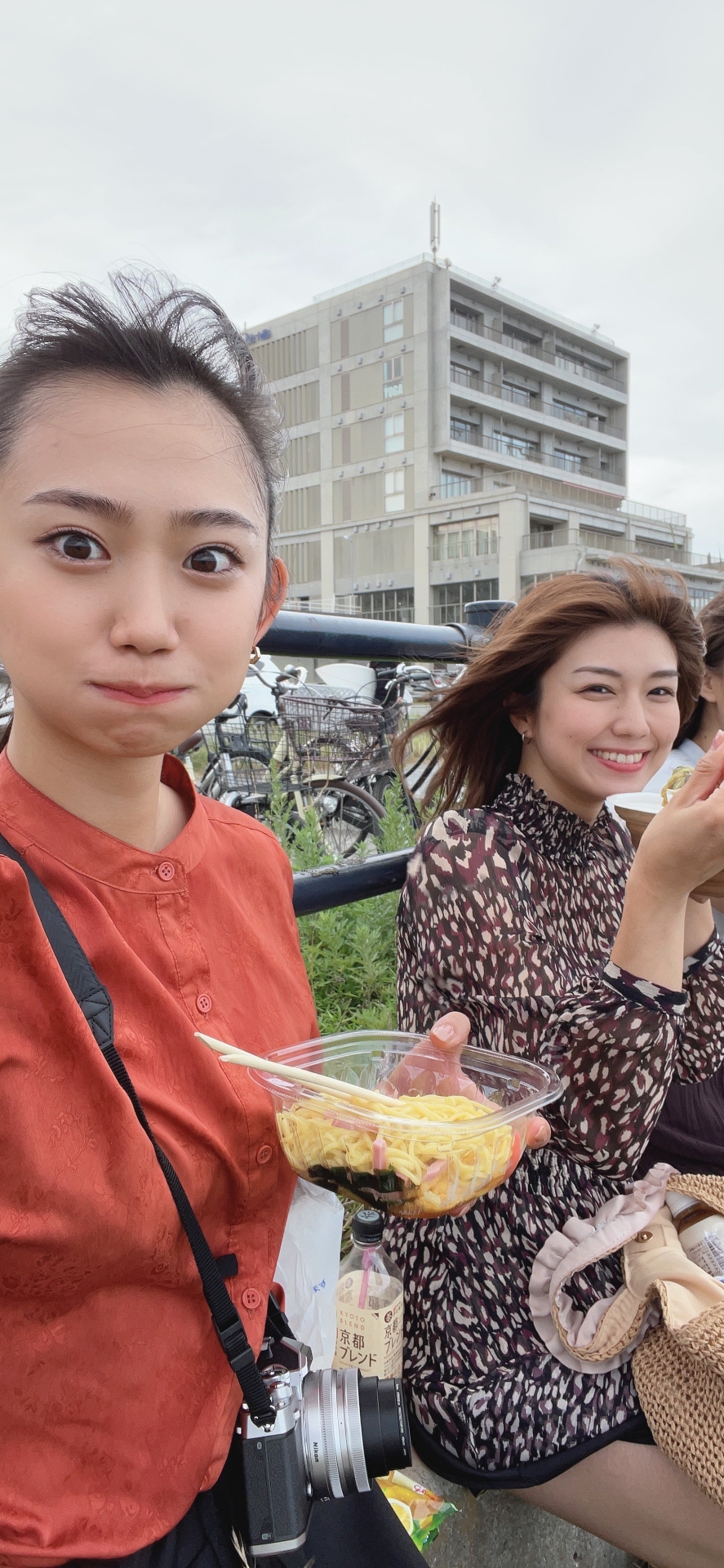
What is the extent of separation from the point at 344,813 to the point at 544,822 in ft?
13.9

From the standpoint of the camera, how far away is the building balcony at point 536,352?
68.1m

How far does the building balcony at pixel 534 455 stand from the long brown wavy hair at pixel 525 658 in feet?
225

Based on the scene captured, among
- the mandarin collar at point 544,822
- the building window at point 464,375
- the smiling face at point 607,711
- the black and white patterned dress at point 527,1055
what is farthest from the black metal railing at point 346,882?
the building window at point 464,375

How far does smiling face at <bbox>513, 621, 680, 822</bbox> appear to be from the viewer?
178 centimetres

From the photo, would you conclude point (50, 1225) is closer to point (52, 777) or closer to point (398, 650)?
point (52, 777)

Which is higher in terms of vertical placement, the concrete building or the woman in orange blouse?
the concrete building

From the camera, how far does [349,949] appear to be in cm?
381

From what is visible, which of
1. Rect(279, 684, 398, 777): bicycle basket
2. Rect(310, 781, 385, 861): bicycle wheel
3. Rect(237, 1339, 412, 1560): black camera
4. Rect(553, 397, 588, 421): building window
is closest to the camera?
Rect(237, 1339, 412, 1560): black camera

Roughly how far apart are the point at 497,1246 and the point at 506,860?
69 centimetres

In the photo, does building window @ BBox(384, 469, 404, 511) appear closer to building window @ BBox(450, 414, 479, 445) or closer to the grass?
building window @ BBox(450, 414, 479, 445)

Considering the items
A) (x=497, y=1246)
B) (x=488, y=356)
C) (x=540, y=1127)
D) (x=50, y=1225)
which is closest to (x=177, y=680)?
(x=50, y=1225)

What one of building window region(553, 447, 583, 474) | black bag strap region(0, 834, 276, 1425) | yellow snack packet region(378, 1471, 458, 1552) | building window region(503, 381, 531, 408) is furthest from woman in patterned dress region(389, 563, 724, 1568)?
building window region(553, 447, 583, 474)

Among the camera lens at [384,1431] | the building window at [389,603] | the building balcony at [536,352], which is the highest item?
the building balcony at [536,352]

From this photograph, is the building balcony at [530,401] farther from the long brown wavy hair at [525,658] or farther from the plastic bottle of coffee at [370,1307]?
the plastic bottle of coffee at [370,1307]
